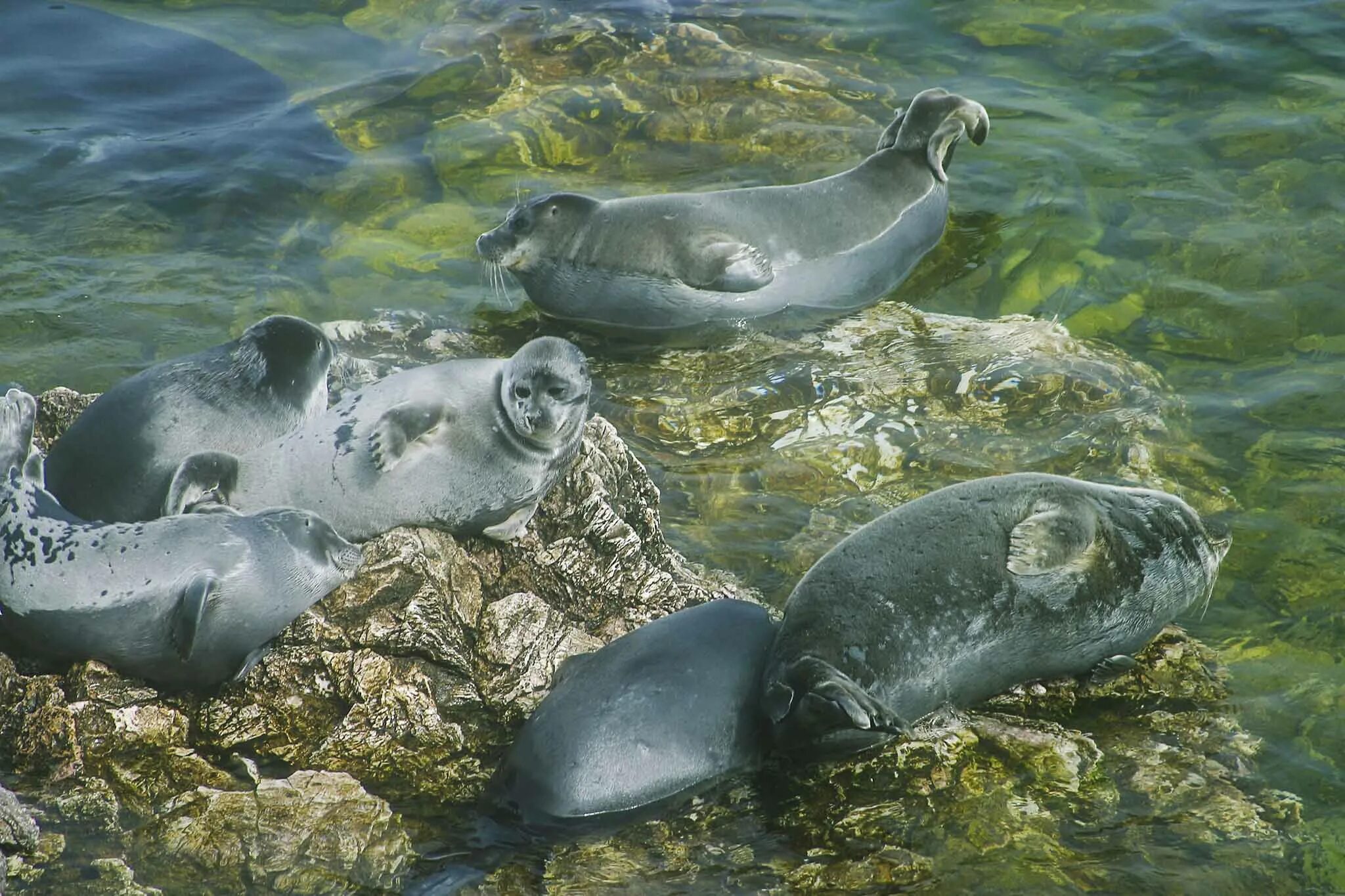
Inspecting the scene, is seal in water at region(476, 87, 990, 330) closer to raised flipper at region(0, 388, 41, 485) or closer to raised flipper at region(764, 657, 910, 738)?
raised flipper at region(0, 388, 41, 485)

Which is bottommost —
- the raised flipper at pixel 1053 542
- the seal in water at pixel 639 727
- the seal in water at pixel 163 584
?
the seal in water at pixel 639 727

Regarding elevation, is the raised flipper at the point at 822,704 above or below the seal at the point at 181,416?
below

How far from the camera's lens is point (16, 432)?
480cm

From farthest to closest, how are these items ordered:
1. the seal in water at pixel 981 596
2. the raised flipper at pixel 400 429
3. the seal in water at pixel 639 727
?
1. the raised flipper at pixel 400 429
2. the seal in water at pixel 981 596
3. the seal in water at pixel 639 727

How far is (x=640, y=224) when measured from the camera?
774 centimetres

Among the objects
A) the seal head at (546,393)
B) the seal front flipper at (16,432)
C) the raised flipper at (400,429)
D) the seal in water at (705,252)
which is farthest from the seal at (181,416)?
the seal in water at (705,252)

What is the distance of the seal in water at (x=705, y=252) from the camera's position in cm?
757

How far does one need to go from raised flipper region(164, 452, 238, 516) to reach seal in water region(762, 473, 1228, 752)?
2.04 m

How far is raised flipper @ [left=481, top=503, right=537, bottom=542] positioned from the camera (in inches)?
193

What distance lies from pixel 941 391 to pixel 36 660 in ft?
14.2

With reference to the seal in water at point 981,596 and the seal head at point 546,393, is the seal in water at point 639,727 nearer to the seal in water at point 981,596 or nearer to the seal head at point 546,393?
the seal in water at point 981,596

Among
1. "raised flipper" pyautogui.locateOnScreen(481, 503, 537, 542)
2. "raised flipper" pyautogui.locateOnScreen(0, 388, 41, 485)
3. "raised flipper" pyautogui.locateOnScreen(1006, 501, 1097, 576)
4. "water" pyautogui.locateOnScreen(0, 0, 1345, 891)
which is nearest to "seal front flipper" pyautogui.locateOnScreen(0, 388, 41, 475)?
"raised flipper" pyautogui.locateOnScreen(0, 388, 41, 485)

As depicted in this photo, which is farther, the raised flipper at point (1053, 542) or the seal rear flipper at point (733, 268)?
the seal rear flipper at point (733, 268)

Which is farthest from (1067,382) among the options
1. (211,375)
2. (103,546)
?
(103,546)
